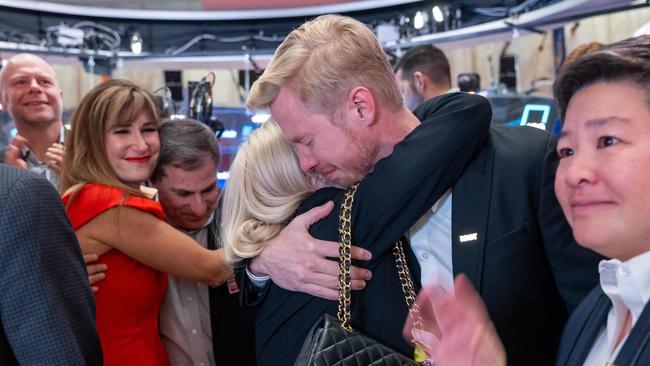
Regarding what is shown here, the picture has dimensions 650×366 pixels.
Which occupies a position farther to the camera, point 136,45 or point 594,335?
point 136,45

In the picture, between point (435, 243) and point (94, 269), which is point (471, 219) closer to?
point (435, 243)

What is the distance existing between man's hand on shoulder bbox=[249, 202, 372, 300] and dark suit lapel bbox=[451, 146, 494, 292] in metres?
→ 0.18

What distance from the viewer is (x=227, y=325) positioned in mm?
2096

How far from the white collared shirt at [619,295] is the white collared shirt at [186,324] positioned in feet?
4.47

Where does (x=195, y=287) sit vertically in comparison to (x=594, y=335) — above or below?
below

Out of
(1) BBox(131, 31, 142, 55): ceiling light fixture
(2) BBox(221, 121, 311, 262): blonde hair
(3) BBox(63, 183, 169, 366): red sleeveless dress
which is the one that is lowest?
(3) BBox(63, 183, 169, 366): red sleeveless dress

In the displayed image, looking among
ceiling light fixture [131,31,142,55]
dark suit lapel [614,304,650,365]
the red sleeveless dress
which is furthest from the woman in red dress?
ceiling light fixture [131,31,142,55]

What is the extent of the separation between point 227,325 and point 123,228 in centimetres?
54

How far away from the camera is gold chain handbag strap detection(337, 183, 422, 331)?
1.20m

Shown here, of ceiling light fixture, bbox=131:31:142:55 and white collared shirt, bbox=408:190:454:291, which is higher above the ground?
ceiling light fixture, bbox=131:31:142:55

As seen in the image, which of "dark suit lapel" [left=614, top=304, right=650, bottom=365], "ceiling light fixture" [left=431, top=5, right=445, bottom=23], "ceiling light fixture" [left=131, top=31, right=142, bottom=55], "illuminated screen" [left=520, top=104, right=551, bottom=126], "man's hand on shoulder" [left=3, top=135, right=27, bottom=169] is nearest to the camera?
"dark suit lapel" [left=614, top=304, right=650, bottom=365]

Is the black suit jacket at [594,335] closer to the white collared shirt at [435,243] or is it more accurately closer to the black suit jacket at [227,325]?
the white collared shirt at [435,243]

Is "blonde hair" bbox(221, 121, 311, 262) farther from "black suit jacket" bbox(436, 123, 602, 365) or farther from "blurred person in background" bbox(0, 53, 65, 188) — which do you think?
"blurred person in background" bbox(0, 53, 65, 188)

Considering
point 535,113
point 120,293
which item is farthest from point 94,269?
point 535,113
